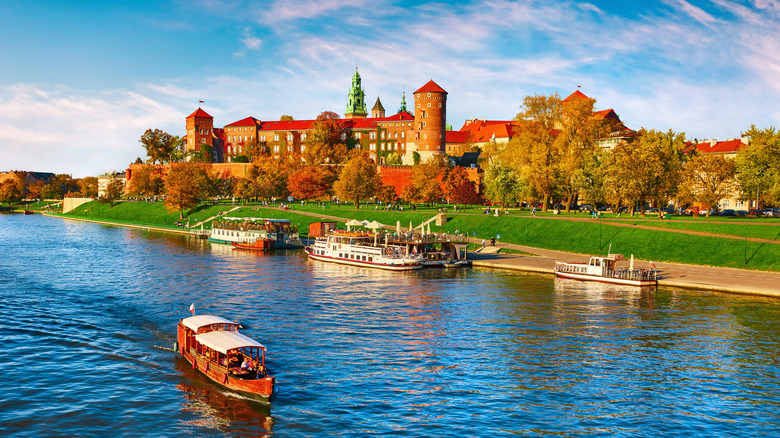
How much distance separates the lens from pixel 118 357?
121 feet

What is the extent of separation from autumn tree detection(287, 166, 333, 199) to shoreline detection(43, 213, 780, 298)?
67.7 meters

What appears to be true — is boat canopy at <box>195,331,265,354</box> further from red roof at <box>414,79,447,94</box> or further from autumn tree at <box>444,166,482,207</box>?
red roof at <box>414,79,447,94</box>

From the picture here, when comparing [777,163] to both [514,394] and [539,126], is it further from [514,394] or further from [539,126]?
[514,394]

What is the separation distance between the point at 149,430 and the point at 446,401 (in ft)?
44.4

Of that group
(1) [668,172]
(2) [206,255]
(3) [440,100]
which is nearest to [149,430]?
(2) [206,255]

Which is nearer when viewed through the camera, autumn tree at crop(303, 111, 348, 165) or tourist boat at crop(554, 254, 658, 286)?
tourist boat at crop(554, 254, 658, 286)

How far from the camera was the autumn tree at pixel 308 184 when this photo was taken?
474 ft

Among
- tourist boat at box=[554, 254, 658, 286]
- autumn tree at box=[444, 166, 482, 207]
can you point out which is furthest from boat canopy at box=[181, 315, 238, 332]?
autumn tree at box=[444, 166, 482, 207]

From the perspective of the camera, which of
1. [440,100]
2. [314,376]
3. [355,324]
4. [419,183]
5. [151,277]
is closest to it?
[314,376]

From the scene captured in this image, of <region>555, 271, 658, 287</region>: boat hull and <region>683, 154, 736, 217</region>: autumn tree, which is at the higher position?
<region>683, 154, 736, 217</region>: autumn tree

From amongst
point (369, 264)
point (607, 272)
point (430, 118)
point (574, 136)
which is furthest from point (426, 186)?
point (607, 272)

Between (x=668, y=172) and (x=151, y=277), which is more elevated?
(x=668, y=172)

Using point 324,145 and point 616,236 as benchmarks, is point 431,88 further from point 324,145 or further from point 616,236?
point 616,236

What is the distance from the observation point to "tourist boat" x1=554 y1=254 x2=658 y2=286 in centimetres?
6134
